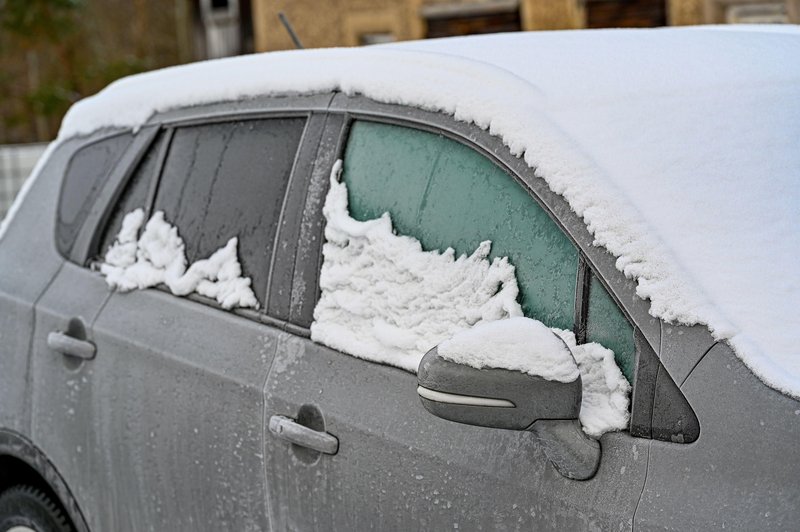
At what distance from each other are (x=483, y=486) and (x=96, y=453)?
1.28m

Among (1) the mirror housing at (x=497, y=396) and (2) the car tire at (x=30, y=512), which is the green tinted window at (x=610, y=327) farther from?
(2) the car tire at (x=30, y=512)

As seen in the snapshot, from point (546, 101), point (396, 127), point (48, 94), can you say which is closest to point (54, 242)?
point (396, 127)

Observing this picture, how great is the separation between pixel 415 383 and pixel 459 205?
34 centimetres

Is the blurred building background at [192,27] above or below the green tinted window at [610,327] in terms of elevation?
above

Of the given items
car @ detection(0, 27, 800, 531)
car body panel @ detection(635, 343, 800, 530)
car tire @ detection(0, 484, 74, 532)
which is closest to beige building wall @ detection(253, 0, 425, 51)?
car @ detection(0, 27, 800, 531)

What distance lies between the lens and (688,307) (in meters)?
1.88

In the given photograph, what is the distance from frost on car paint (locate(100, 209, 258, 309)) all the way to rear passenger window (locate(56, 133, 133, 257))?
18cm

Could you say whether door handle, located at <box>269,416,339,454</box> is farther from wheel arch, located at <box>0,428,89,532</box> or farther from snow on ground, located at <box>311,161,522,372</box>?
wheel arch, located at <box>0,428,89,532</box>

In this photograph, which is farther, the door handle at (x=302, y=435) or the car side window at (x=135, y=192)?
→ the car side window at (x=135, y=192)

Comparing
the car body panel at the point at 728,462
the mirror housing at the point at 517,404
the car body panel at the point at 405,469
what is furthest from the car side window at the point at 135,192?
the car body panel at the point at 728,462

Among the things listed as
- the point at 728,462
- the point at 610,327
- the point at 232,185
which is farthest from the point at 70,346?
the point at 728,462

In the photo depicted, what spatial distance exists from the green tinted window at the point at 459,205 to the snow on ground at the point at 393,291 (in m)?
0.03

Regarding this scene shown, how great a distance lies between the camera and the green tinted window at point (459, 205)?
2131 mm

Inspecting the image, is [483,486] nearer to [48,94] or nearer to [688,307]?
[688,307]
